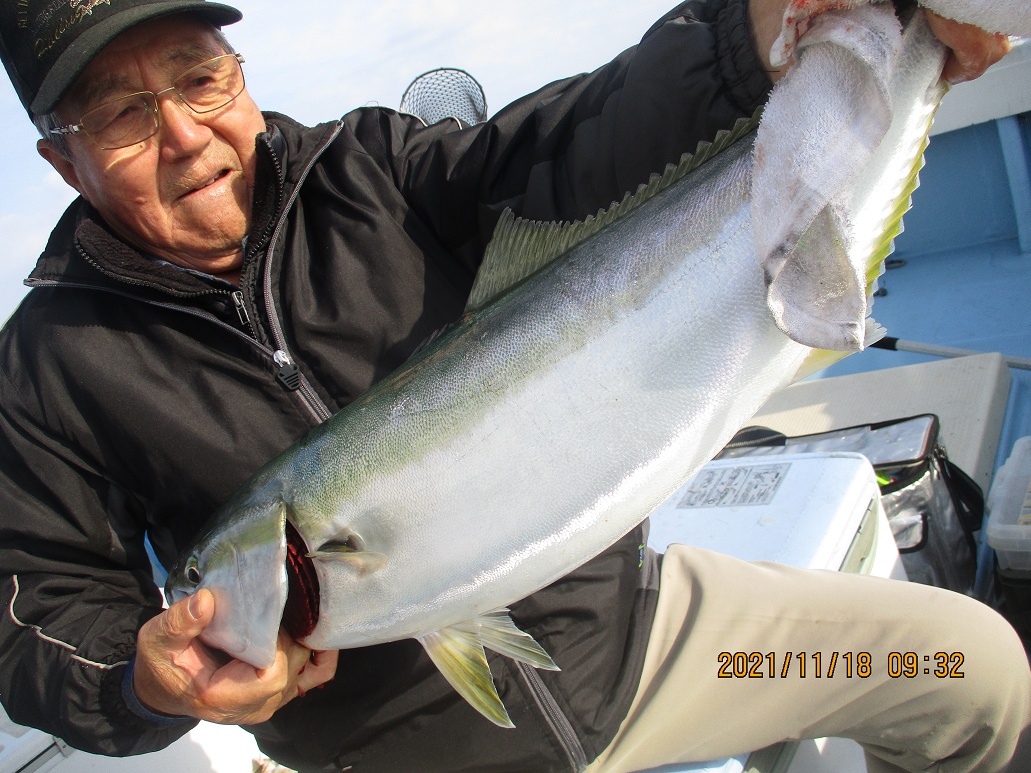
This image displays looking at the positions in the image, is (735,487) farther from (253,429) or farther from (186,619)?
(186,619)

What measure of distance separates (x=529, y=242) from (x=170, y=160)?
1048 mm

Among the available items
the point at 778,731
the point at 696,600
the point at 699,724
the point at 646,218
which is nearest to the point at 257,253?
the point at 646,218

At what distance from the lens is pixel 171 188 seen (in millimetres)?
1775

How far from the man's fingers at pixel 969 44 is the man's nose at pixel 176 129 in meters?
1.70

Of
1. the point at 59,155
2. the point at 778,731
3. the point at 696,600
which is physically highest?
the point at 59,155

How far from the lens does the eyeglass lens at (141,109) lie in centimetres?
172

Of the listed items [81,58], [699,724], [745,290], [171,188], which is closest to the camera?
[745,290]

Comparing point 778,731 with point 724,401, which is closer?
point 724,401

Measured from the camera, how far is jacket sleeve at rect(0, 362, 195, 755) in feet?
5.57

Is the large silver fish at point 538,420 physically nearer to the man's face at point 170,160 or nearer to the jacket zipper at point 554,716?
the jacket zipper at point 554,716

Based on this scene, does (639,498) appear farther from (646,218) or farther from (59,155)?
(59,155)

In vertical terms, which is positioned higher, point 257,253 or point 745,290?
point 257,253

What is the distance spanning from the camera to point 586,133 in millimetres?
1646

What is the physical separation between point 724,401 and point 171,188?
5.11ft
